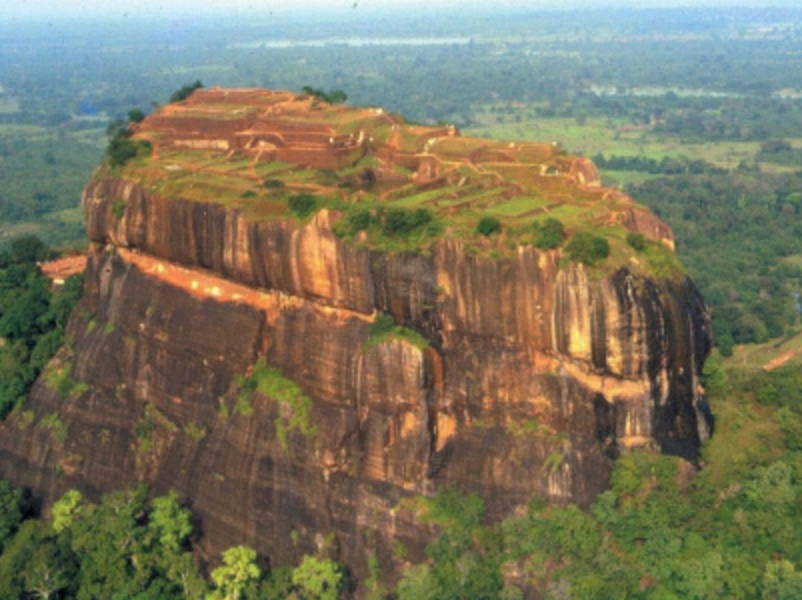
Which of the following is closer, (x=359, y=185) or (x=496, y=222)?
(x=496, y=222)

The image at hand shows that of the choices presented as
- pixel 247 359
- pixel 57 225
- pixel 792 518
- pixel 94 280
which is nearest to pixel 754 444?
pixel 792 518

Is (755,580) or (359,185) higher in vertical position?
(359,185)

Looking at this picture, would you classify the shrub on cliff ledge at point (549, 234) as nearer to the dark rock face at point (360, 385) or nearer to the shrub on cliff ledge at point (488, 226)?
the dark rock face at point (360, 385)

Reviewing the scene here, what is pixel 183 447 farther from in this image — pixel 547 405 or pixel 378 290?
pixel 547 405

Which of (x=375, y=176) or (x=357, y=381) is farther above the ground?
(x=375, y=176)

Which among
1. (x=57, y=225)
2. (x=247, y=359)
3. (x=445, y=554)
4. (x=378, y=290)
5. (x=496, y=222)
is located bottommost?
(x=57, y=225)

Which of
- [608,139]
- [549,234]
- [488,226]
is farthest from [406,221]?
[608,139]

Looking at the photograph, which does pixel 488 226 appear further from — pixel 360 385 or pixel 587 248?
pixel 360 385
